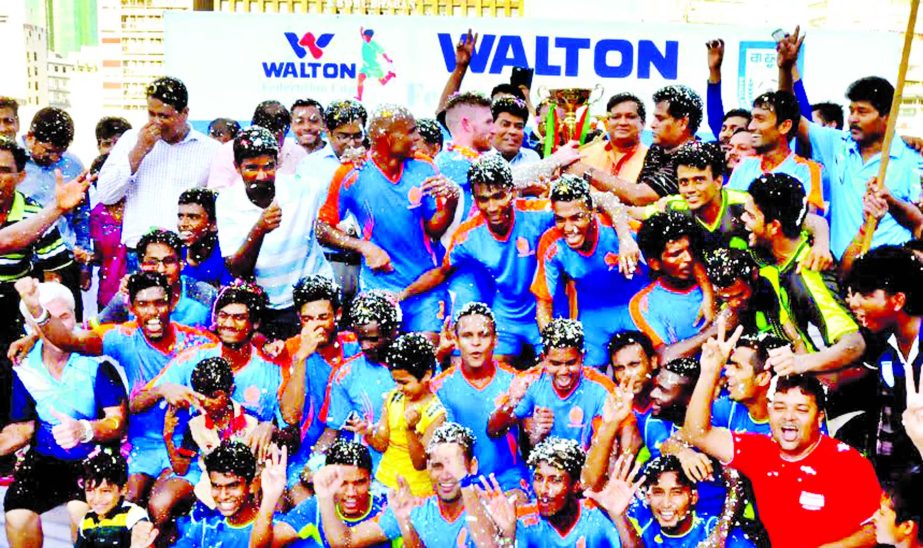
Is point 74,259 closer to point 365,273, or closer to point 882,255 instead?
point 365,273

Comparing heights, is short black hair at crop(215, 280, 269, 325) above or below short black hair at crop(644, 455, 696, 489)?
above

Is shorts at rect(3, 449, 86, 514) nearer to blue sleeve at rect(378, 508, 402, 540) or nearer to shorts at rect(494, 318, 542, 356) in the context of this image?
blue sleeve at rect(378, 508, 402, 540)

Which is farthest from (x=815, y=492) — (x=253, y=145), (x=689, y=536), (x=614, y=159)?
(x=253, y=145)

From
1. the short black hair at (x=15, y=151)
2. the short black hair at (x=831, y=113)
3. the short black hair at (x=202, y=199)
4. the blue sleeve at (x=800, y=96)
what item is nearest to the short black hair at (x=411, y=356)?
the short black hair at (x=202, y=199)

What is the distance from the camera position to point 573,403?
4.20m

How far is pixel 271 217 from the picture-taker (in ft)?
15.5

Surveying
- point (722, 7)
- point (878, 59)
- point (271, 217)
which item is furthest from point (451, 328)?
point (722, 7)

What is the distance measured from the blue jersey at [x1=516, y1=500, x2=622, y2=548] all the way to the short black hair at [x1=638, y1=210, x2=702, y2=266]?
1135mm

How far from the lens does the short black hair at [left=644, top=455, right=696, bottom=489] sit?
12.6ft

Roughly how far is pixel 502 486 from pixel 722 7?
9.45m

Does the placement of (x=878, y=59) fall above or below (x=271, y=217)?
above

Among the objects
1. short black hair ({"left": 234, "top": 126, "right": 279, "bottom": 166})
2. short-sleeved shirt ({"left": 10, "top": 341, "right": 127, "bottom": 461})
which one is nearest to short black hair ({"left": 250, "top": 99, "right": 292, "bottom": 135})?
short black hair ({"left": 234, "top": 126, "right": 279, "bottom": 166})

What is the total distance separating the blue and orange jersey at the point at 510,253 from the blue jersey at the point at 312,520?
1.09 m

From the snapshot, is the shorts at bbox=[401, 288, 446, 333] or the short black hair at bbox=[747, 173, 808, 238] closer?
the short black hair at bbox=[747, 173, 808, 238]
